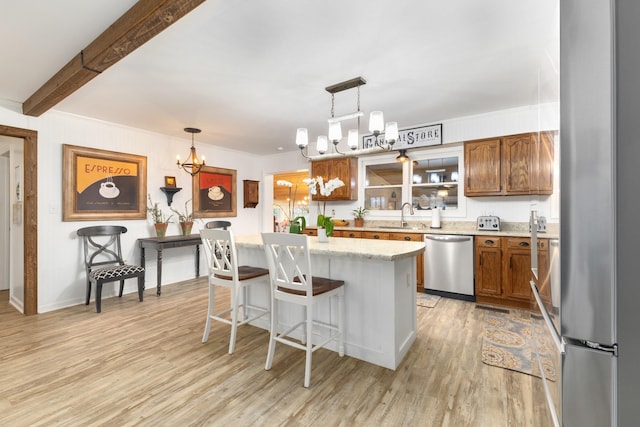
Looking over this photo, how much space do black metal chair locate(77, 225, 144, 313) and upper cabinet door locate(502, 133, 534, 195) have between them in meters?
4.86

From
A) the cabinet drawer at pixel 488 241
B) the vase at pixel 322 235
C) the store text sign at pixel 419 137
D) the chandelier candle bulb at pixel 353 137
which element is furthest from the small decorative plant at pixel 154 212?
the cabinet drawer at pixel 488 241

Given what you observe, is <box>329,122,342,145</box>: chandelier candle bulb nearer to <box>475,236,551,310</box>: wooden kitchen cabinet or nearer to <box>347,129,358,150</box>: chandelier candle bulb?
<box>347,129,358,150</box>: chandelier candle bulb

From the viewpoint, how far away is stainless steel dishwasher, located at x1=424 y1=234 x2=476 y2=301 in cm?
393

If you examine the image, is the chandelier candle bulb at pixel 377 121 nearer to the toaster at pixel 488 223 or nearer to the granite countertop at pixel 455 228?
the granite countertop at pixel 455 228

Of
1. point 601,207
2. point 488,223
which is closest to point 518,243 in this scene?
point 488,223

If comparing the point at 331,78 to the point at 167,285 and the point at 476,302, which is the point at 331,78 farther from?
the point at 167,285

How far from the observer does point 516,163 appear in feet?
12.5

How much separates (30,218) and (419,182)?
17.1ft

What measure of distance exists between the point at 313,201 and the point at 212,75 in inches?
136

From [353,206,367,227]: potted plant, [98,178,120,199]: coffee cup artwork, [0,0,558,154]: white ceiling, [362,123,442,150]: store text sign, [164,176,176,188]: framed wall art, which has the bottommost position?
[353,206,367,227]: potted plant

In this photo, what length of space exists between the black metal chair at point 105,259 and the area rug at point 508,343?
4.01 meters

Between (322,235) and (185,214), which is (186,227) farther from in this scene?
(322,235)

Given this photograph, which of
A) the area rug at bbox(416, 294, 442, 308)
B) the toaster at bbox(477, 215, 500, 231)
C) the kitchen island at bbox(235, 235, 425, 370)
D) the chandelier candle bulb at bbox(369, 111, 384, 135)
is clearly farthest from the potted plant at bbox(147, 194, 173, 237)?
the toaster at bbox(477, 215, 500, 231)

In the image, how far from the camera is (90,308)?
3777 millimetres
